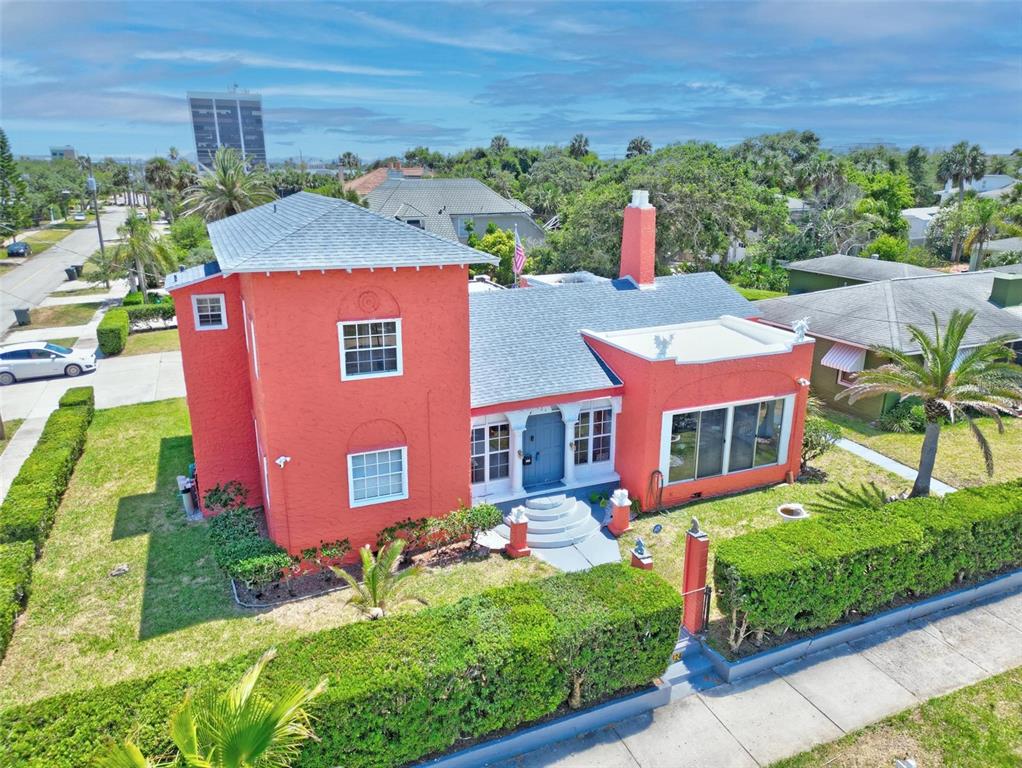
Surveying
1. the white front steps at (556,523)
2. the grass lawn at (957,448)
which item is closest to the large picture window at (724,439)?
the white front steps at (556,523)

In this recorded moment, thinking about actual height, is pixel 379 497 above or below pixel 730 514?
above

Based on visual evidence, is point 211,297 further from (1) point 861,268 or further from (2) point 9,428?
(1) point 861,268

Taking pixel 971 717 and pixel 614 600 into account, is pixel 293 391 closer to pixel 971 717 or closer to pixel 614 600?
pixel 614 600

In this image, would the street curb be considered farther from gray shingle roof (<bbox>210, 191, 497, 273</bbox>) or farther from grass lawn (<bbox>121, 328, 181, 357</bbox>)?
grass lawn (<bbox>121, 328, 181, 357</bbox>)

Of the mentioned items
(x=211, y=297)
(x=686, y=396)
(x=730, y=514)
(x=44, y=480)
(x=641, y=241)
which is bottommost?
(x=730, y=514)

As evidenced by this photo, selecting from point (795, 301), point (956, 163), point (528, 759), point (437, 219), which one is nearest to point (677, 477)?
point (528, 759)

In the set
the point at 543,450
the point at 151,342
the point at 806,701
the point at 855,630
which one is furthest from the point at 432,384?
the point at 151,342

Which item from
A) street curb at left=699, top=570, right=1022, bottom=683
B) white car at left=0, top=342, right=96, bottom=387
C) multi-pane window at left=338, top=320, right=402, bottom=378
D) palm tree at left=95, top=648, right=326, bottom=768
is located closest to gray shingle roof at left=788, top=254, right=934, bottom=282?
street curb at left=699, top=570, right=1022, bottom=683
